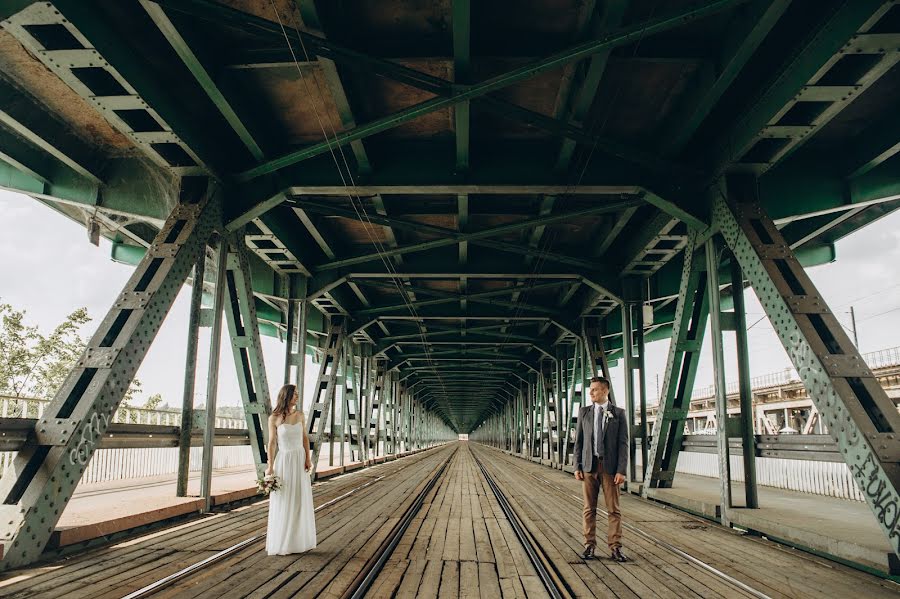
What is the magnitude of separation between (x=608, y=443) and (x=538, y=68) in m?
3.68

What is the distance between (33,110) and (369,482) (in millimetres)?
10074

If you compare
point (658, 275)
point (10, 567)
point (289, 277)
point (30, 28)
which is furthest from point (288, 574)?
point (658, 275)

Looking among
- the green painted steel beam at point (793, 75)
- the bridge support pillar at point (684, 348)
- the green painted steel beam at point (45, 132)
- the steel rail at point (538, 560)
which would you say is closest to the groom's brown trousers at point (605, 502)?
the steel rail at point (538, 560)

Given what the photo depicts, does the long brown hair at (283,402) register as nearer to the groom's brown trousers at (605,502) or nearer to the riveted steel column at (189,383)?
the riveted steel column at (189,383)

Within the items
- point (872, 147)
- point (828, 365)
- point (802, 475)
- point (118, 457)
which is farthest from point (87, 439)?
point (802, 475)

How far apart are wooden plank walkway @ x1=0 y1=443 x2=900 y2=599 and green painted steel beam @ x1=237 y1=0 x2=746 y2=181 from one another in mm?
4579

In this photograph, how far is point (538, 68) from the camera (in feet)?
19.5

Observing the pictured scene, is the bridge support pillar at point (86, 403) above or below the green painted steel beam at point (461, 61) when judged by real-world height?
below

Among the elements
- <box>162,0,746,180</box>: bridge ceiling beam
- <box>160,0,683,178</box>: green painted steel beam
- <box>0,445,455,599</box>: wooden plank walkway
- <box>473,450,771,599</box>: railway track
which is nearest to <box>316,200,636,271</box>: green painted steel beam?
<box>160,0,683,178</box>: green painted steel beam

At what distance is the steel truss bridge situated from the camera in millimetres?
5340

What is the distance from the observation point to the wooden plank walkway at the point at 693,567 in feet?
14.5

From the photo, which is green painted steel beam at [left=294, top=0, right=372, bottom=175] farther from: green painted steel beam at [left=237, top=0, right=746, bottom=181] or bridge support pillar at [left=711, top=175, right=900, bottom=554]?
bridge support pillar at [left=711, top=175, right=900, bottom=554]

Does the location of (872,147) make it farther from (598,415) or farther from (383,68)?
(383,68)

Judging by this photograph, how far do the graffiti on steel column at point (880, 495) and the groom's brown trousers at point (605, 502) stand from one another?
6.35 feet
